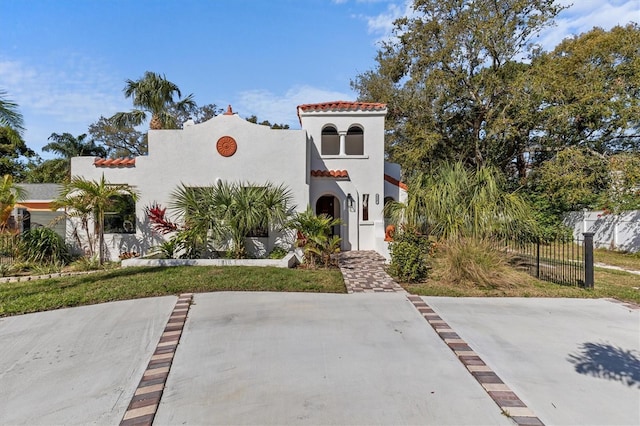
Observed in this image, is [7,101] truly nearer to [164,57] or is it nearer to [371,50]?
[164,57]

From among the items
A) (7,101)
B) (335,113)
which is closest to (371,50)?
(335,113)

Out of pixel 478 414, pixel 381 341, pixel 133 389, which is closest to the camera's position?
pixel 478 414

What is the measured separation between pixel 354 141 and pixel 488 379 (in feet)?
49.5

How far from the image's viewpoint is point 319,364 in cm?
444

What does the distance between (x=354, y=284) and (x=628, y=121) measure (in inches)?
773

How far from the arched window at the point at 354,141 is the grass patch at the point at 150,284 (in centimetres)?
897

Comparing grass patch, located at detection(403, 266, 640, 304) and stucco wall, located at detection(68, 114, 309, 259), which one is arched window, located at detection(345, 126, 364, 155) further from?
grass patch, located at detection(403, 266, 640, 304)

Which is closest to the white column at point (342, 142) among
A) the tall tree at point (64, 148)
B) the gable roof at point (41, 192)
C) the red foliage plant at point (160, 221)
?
the red foliage plant at point (160, 221)

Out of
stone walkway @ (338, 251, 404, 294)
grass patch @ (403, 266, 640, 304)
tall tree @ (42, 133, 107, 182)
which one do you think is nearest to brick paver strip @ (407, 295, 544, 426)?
grass patch @ (403, 266, 640, 304)

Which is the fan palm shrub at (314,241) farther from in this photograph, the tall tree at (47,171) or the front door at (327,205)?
the tall tree at (47,171)

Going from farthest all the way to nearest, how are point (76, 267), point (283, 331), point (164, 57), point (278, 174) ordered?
point (164, 57) → point (278, 174) → point (76, 267) → point (283, 331)

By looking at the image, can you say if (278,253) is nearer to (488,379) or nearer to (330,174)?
(330,174)

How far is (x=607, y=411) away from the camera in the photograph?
3484 mm

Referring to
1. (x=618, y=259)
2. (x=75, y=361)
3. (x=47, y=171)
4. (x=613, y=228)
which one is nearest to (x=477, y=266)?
(x=75, y=361)
